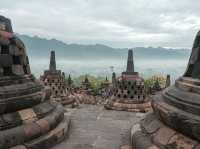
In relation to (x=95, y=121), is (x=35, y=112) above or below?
above

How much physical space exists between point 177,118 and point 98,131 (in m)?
2.82

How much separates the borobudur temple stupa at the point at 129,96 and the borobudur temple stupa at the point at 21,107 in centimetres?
507

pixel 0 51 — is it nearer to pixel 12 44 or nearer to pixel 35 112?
pixel 12 44

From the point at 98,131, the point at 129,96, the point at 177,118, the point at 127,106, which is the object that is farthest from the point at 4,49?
the point at 129,96

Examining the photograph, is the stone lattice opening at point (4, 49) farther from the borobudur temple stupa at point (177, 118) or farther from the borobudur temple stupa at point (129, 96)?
the borobudur temple stupa at point (129, 96)

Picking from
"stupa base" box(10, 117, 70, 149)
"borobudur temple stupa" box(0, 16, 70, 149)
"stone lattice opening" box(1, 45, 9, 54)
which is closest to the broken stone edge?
"stupa base" box(10, 117, 70, 149)

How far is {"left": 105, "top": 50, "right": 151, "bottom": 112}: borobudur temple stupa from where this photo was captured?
35.9 feet

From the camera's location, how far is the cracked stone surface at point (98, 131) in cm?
550

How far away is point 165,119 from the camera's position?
4539mm

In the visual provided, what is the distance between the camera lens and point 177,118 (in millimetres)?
4152

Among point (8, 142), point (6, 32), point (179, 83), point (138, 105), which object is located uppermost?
point (6, 32)

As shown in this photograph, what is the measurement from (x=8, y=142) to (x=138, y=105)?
750 centimetres

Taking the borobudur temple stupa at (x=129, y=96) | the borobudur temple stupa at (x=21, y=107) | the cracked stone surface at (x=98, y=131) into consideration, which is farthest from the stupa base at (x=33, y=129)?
the borobudur temple stupa at (x=129, y=96)

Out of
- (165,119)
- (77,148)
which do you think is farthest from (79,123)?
(165,119)
